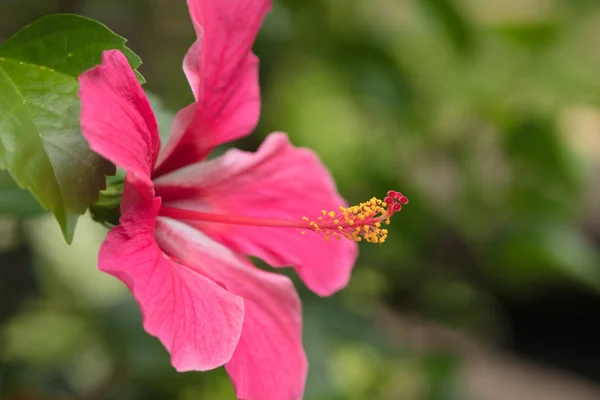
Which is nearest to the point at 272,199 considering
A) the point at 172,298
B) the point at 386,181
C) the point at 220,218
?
the point at 220,218

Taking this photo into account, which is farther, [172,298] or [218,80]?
[218,80]

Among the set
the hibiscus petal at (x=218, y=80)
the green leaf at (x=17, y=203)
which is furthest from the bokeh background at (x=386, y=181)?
the hibiscus petal at (x=218, y=80)

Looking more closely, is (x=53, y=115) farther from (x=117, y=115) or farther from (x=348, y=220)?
(x=348, y=220)

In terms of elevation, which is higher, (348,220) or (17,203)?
(348,220)

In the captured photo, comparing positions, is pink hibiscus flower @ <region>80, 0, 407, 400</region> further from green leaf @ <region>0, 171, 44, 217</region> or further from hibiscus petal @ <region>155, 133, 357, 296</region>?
green leaf @ <region>0, 171, 44, 217</region>

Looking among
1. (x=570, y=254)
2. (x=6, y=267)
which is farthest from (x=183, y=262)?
(x=570, y=254)

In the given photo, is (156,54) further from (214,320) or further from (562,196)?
(214,320)

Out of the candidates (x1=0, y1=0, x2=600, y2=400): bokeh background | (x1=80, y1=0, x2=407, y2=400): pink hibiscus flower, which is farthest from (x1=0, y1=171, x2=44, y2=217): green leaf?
(x1=0, y1=0, x2=600, y2=400): bokeh background
